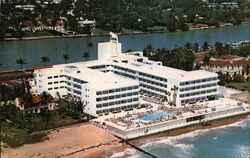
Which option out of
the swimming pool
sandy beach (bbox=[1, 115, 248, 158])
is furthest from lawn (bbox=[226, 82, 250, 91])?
sandy beach (bbox=[1, 115, 248, 158])

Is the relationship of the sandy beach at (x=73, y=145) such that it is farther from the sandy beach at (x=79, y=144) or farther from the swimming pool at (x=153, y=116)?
the swimming pool at (x=153, y=116)

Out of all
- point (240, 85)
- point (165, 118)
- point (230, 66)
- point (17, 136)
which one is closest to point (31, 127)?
point (17, 136)

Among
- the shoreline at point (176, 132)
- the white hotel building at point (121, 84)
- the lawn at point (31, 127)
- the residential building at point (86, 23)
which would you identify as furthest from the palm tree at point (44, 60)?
the residential building at point (86, 23)

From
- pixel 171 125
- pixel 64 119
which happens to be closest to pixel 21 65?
pixel 64 119

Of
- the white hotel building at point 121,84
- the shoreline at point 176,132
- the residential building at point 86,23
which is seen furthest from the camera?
the residential building at point 86,23

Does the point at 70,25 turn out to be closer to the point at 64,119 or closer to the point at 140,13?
the point at 140,13

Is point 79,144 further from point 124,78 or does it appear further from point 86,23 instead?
point 86,23

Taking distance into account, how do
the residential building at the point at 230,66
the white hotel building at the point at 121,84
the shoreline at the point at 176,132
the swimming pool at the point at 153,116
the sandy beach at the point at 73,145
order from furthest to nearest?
the residential building at the point at 230,66 < the white hotel building at the point at 121,84 < the swimming pool at the point at 153,116 < the shoreline at the point at 176,132 < the sandy beach at the point at 73,145
